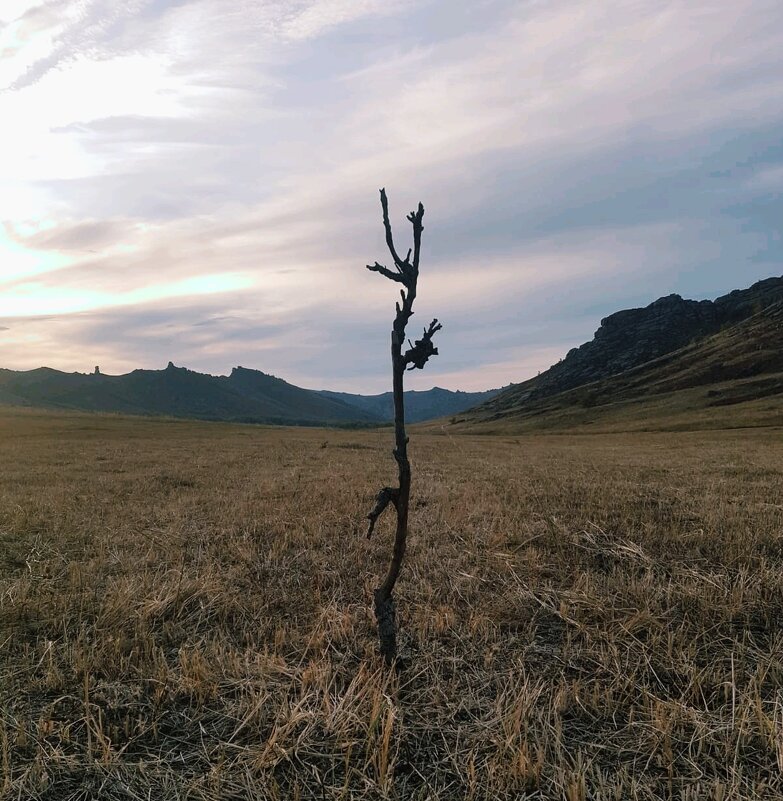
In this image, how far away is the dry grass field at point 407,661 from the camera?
11.9 ft

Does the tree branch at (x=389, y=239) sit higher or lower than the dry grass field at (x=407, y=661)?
higher

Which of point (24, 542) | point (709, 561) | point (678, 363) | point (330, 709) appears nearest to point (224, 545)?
point (24, 542)

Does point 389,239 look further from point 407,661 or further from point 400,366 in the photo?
point 407,661

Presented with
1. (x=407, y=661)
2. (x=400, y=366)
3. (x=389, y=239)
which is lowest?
(x=407, y=661)

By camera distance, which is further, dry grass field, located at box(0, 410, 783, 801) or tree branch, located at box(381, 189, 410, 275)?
tree branch, located at box(381, 189, 410, 275)

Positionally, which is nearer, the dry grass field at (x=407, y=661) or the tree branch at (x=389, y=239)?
the dry grass field at (x=407, y=661)

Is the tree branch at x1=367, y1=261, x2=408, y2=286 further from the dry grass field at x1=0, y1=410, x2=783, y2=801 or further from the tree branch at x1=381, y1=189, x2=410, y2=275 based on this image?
the dry grass field at x1=0, y1=410, x2=783, y2=801

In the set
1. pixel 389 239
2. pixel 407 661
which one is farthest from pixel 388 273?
pixel 407 661

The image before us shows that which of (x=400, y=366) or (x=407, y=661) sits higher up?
(x=400, y=366)

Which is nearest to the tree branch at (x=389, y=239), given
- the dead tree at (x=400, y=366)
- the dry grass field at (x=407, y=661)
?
the dead tree at (x=400, y=366)

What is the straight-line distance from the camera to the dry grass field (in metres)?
3.63

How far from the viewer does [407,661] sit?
5066 mm

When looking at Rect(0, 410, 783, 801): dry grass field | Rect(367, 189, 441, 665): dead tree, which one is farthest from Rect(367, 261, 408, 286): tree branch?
Rect(0, 410, 783, 801): dry grass field

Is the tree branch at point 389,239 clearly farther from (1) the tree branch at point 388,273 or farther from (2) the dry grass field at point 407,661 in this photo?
(2) the dry grass field at point 407,661
